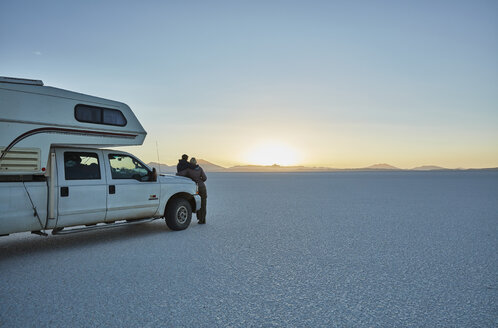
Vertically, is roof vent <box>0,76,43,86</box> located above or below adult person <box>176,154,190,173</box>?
above

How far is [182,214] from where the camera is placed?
10062 mm

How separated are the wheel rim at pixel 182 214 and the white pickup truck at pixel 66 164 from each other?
577 mm

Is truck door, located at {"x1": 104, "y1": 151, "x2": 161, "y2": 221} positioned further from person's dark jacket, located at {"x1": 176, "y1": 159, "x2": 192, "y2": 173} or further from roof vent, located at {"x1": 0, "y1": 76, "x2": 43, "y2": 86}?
roof vent, located at {"x1": 0, "y1": 76, "x2": 43, "y2": 86}

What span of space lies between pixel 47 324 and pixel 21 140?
385 cm

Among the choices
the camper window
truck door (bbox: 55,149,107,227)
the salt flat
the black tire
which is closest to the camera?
the salt flat

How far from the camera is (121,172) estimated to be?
345 inches

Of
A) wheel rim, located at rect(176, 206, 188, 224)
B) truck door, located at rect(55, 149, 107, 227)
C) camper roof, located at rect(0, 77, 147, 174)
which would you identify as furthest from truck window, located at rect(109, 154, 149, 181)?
wheel rim, located at rect(176, 206, 188, 224)

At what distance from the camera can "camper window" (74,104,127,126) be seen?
762 centimetres

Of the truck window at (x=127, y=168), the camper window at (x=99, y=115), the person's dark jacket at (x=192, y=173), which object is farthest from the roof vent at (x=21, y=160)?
the person's dark jacket at (x=192, y=173)

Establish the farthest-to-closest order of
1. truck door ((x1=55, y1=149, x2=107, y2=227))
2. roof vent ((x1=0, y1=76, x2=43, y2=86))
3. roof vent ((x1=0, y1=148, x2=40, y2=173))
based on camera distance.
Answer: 1. truck door ((x1=55, y1=149, x2=107, y2=227))
2. roof vent ((x1=0, y1=76, x2=43, y2=86))
3. roof vent ((x1=0, y1=148, x2=40, y2=173))

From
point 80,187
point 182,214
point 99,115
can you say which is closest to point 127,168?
point 80,187

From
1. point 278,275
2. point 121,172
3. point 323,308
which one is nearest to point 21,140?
point 121,172

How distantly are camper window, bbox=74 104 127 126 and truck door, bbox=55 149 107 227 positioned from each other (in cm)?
71

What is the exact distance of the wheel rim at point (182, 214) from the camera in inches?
391
